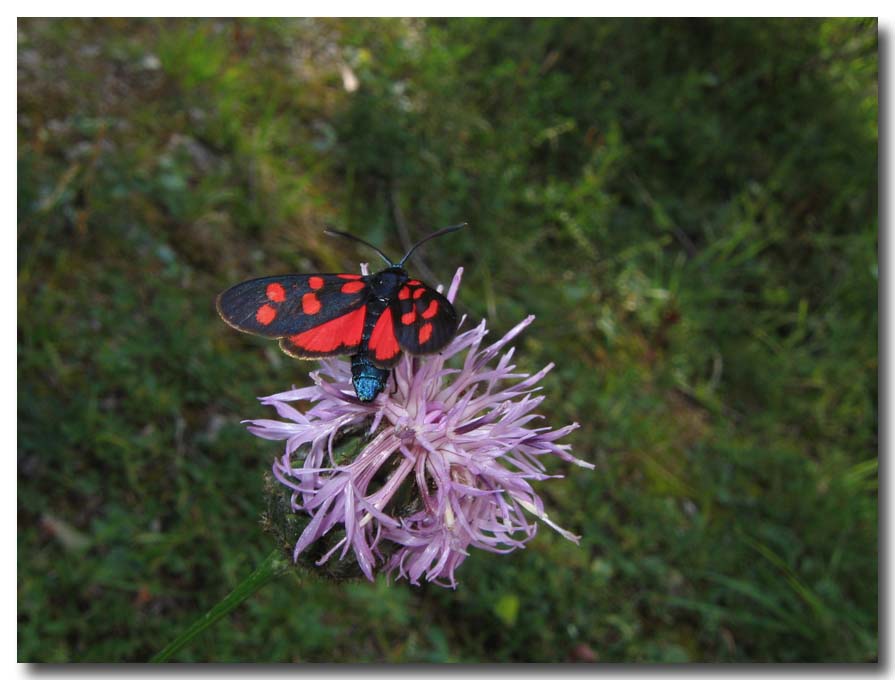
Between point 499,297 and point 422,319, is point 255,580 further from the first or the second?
point 499,297

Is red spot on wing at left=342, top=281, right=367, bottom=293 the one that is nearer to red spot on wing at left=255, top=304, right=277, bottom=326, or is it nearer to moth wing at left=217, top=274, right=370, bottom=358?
moth wing at left=217, top=274, right=370, bottom=358

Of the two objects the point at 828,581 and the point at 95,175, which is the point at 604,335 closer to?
the point at 828,581

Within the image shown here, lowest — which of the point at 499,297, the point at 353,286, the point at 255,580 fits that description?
the point at 255,580

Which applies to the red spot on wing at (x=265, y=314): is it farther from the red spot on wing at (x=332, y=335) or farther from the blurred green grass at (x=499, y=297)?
the blurred green grass at (x=499, y=297)

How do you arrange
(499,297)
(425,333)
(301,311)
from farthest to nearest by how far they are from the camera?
(499,297) → (301,311) → (425,333)

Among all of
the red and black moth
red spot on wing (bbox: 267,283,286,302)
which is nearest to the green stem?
the red and black moth

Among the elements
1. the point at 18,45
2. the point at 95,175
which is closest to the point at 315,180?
the point at 95,175

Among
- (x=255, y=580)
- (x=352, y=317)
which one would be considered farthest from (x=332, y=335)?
(x=255, y=580)
